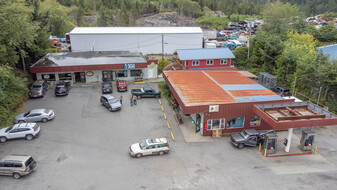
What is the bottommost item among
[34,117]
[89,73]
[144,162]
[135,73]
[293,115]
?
[144,162]

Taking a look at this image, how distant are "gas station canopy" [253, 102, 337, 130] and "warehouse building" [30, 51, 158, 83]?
22.7 metres

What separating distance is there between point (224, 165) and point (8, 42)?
94.8ft

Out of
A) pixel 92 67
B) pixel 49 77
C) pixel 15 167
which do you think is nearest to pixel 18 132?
pixel 15 167

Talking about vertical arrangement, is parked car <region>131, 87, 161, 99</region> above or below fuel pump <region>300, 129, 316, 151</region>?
above

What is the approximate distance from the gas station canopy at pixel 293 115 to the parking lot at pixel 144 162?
10.7 feet

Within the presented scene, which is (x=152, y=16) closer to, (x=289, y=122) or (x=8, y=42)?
(x=8, y=42)

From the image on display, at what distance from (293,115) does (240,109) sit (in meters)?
4.68

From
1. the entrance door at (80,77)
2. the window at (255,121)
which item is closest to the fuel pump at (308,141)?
the window at (255,121)

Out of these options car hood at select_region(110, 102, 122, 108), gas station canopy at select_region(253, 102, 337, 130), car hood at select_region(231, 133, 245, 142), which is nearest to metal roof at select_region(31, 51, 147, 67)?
car hood at select_region(110, 102, 122, 108)

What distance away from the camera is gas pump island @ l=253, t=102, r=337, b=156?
66.6 feet

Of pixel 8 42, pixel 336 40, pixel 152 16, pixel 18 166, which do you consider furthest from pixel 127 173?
pixel 152 16

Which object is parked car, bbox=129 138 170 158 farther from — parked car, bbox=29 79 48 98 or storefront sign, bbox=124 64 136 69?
storefront sign, bbox=124 64 136 69

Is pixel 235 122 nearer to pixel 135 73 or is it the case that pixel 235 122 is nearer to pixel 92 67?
pixel 135 73

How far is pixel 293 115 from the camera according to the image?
2194cm
